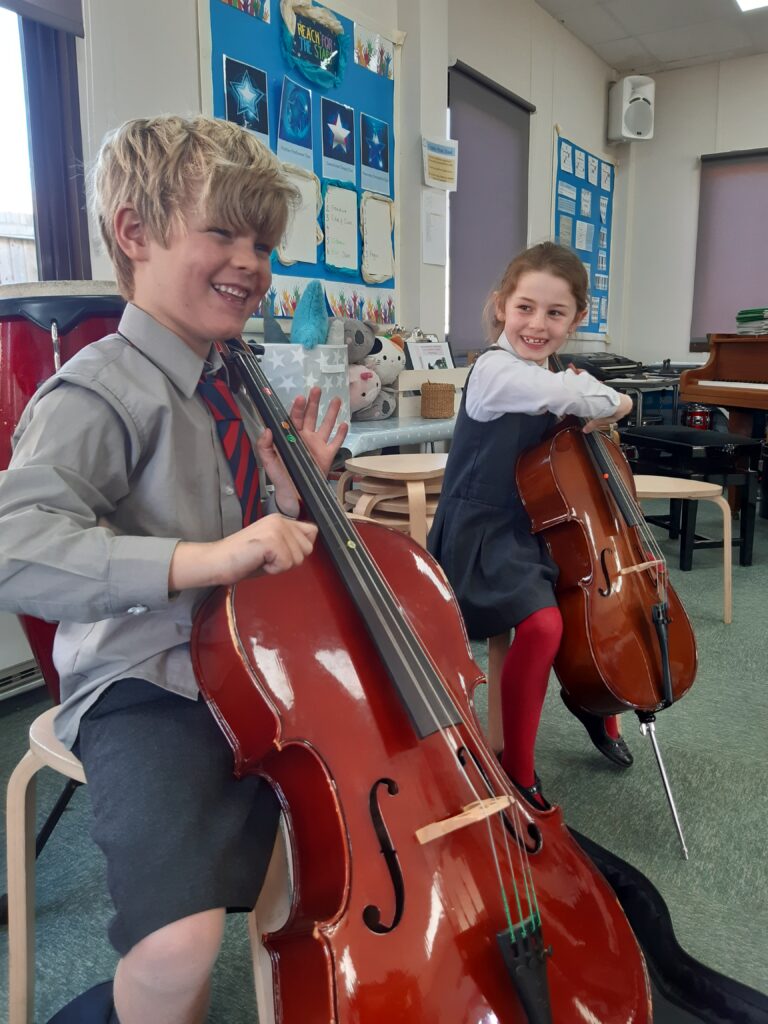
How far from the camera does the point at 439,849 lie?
60cm

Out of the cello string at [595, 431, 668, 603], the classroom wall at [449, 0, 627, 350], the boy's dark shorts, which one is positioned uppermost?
the classroom wall at [449, 0, 627, 350]

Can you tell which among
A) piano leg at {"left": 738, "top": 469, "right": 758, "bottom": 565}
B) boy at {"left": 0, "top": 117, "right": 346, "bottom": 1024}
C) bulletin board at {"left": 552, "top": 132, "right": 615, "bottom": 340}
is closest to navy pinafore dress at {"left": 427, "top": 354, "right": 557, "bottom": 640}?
boy at {"left": 0, "top": 117, "right": 346, "bottom": 1024}

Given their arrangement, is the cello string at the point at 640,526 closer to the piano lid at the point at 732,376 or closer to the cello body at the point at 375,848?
the cello body at the point at 375,848

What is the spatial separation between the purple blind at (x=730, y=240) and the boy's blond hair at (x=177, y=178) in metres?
4.92

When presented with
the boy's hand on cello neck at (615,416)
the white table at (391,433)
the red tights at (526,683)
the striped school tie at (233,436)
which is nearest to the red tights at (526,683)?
the red tights at (526,683)

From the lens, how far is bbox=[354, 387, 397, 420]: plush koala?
2215mm

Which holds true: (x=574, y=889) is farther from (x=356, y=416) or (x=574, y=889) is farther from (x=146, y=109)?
(x=146, y=109)

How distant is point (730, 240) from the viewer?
493 cm

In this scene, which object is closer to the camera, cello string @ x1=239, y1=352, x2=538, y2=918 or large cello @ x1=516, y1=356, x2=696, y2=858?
cello string @ x1=239, y1=352, x2=538, y2=918

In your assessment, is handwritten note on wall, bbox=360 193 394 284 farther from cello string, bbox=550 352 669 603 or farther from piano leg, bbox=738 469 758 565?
cello string, bbox=550 352 669 603

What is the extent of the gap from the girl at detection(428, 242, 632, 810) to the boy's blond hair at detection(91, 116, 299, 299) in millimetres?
635

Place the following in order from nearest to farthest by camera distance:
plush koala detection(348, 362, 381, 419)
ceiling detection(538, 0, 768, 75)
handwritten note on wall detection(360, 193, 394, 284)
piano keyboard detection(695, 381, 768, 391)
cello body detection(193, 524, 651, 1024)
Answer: cello body detection(193, 524, 651, 1024)
plush koala detection(348, 362, 381, 419)
handwritten note on wall detection(360, 193, 394, 284)
piano keyboard detection(695, 381, 768, 391)
ceiling detection(538, 0, 768, 75)

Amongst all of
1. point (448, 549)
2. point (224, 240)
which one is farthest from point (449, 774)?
point (448, 549)

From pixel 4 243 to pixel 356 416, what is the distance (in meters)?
1.04
